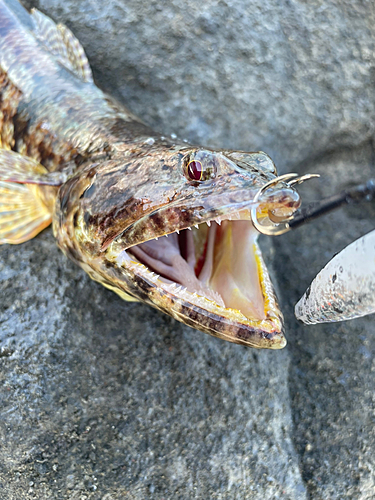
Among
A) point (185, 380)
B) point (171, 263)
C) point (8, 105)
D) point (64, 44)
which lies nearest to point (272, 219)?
point (171, 263)

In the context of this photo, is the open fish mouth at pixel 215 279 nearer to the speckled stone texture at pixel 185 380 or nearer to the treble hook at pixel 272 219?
the treble hook at pixel 272 219

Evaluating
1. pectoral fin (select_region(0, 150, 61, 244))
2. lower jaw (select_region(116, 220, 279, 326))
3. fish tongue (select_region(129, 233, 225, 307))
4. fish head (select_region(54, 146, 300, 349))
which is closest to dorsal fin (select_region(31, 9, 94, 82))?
pectoral fin (select_region(0, 150, 61, 244))

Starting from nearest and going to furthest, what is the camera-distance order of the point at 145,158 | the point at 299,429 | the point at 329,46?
1. the point at 145,158
2. the point at 299,429
3. the point at 329,46

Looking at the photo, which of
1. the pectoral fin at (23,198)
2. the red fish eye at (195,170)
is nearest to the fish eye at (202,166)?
the red fish eye at (195,170)

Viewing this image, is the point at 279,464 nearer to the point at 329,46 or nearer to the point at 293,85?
the point at 293,85

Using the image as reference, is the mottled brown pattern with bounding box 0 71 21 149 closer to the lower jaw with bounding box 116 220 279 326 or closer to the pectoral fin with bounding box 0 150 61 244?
the pectoral fin with bounding box 0 150 61 244

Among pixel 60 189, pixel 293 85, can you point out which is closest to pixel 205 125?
pixel 293 85

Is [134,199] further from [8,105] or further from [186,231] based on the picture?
[8,105]

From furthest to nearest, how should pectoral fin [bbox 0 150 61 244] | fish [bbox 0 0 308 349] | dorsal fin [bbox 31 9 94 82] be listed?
dorsal fin [bbox 31 9 94 82]
pectoral fin [bbox 0 150 61 244]
fish [bbox 0 0 308 349]
